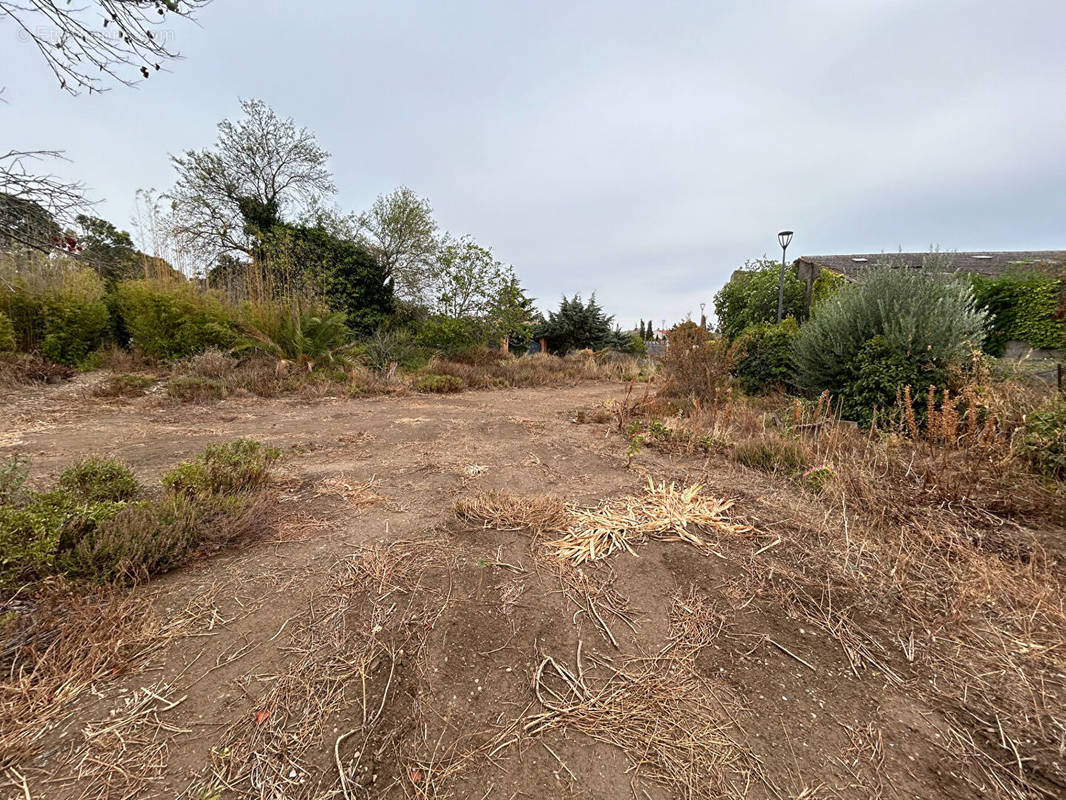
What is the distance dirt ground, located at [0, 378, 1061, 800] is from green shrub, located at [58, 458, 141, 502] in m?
0.79

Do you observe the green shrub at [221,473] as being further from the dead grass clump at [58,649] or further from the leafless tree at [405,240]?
the leafless tree at [405,240]

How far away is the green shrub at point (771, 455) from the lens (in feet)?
9.87

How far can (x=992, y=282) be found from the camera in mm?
7766

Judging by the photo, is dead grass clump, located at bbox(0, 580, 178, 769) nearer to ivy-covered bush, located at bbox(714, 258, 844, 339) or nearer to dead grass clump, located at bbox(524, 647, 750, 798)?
dead grass clump, located at bbox(524, 647, 750, 798)

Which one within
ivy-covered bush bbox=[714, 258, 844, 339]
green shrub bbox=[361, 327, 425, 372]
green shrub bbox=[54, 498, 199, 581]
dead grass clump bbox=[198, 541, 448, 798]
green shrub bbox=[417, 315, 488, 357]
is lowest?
dead grass clump bbox=[198, 541, 448, 798]

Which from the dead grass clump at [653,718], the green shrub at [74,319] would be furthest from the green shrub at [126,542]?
the green shrub at [74,319]

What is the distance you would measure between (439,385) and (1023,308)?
11.6 m

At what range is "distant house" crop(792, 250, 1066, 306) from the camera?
33.0 feet

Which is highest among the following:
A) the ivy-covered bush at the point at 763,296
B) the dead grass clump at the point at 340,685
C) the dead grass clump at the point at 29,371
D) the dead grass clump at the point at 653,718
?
the ivy-covered bush at the point at 763,296

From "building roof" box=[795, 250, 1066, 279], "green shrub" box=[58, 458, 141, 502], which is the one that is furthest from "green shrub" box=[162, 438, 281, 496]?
"building roof" box=[795, 250, 1066, 279]

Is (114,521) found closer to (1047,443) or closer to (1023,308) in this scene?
(1047,443)

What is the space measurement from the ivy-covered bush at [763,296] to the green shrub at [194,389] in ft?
37.9

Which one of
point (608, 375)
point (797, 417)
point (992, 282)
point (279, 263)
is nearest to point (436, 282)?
point (279, 263)

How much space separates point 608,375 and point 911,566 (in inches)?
411
